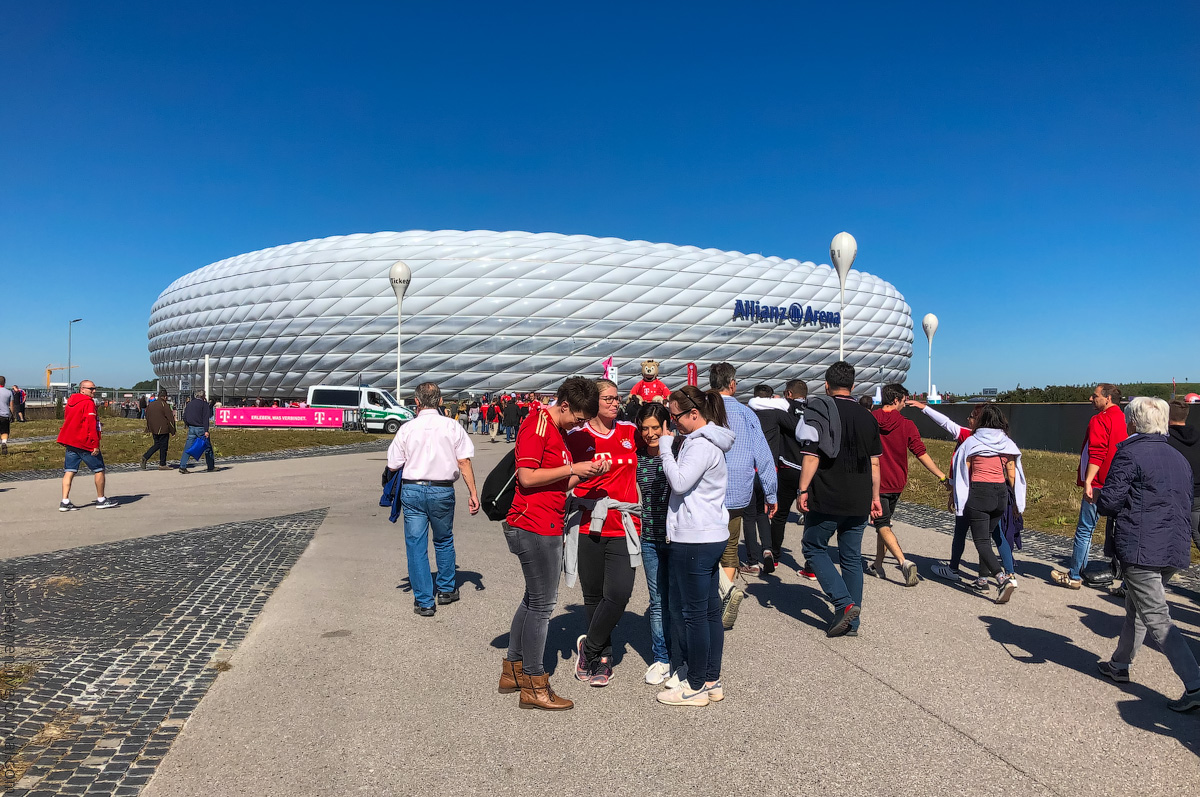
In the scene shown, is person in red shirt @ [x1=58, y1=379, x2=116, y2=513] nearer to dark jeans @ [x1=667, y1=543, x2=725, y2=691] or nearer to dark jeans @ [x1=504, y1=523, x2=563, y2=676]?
dark jeans @ [x1=504, y1=523, x2=563, y2=676]

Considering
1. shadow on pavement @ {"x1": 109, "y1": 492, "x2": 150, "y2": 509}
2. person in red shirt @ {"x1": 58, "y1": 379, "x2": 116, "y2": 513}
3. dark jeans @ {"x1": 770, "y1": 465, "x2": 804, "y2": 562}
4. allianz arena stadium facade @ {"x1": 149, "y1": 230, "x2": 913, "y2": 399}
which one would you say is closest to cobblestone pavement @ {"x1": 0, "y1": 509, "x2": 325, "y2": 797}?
person in red shirt @ {"x1": 58, "y1": 379, "x2": 116, "y2": 513}

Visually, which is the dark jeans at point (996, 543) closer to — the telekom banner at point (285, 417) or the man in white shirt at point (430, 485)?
the man in white shirt at point (430, 485)

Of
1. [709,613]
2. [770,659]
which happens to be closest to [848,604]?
[770,659]

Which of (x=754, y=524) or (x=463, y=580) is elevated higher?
(x=754, y=524)

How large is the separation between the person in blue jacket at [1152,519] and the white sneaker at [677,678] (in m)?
2.31

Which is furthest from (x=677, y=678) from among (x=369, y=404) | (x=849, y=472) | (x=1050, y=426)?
(x=369, y=404)

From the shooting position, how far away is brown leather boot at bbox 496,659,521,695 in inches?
153

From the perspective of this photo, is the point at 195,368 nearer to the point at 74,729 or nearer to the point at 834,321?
the point at 834,321

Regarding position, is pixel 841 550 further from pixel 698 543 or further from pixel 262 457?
pixel 262 457

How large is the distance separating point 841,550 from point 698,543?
1.99 meters

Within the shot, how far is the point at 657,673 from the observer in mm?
4117

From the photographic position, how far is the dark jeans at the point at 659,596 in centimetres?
421

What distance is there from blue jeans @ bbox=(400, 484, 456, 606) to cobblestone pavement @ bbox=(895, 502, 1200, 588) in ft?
19.6

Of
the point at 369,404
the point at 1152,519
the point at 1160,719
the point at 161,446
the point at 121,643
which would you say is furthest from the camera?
the point at 369,404
